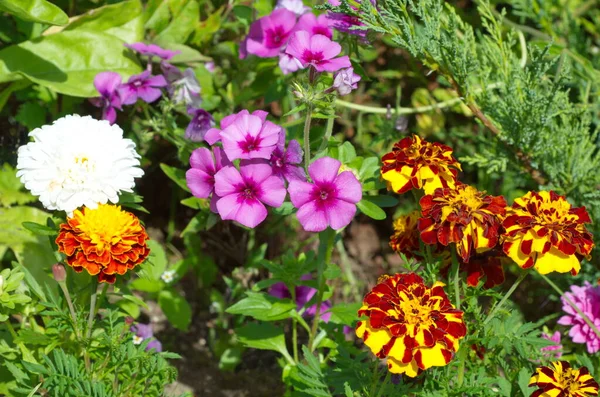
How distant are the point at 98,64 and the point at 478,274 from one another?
45.1 inches

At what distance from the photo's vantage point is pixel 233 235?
7.54ft

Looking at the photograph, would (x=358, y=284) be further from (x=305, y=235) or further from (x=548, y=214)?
(x=548, y=214)

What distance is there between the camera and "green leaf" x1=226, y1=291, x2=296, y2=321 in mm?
1618

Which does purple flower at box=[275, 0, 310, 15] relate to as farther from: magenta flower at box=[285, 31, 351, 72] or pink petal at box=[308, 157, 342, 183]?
pink petal at box=[308, 157, 342, 183]

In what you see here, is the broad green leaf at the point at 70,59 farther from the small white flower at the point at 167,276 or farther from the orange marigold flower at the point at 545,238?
the orange marigold flower at the point at 545,238

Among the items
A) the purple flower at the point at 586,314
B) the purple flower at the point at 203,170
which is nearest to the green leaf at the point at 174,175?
the purple flower at the point at 203,170

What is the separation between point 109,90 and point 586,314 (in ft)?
3.87

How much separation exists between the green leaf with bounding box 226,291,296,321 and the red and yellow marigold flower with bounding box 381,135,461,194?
41 centimetres

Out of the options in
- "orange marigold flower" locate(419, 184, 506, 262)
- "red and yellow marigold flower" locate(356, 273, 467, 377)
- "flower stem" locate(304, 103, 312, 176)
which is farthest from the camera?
"flower stem" locate(304, 103, 312, 176)

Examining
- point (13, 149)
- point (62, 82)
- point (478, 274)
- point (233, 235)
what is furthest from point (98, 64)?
point (478, 274)

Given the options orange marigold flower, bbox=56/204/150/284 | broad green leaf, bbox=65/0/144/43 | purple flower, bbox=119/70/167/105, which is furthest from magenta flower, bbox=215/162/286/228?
broad green leaf, bbox=65/0/144/43

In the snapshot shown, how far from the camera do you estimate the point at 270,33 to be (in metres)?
1.93

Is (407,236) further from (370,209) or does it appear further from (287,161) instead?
(287,161)

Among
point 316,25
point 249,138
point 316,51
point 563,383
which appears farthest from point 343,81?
point 563,383
